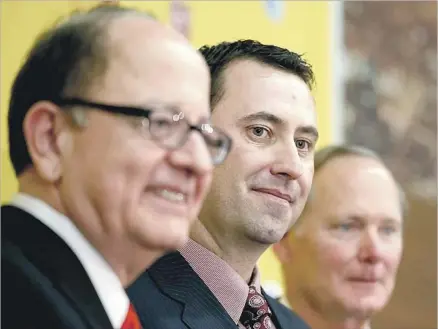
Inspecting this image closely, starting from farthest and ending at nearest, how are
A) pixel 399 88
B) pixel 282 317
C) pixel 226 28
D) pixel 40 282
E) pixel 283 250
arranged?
pixel 399 88
pixel 226 28
pixel 283 250
pixel 282 317
pixel 40 282

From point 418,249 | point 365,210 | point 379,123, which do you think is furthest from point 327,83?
point 365,210

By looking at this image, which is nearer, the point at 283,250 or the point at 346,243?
the point at 346,243

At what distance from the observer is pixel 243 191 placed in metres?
1.12

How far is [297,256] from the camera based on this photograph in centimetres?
154

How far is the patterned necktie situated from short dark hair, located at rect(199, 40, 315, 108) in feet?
0.95

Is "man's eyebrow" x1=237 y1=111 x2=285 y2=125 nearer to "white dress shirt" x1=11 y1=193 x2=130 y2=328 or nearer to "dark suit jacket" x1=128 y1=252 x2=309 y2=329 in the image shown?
"dark suit jacket" x1=128 y1=252 x2=309 y2=329

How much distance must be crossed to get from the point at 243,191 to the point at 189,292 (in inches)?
6.2

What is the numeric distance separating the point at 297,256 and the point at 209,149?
28.9 inches

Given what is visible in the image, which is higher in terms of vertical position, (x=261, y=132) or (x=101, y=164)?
(x=261, y=132)

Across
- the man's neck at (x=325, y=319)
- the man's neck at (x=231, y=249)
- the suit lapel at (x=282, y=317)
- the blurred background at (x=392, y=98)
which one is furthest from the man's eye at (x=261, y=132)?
the blurred background at (x=392, y=98)

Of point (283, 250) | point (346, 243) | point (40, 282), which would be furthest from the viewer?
point (283, 250)

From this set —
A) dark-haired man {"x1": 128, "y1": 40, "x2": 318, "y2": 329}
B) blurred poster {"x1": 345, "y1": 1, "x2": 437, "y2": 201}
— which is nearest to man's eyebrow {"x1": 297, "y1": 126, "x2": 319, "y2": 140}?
dark-haired man {"x1": 128, "y1": 40, "x2": 318, "y2": 329}

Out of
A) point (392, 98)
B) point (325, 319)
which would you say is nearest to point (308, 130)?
point (325, 319)

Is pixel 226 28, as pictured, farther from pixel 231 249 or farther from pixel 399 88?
pixel 399 88
